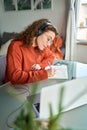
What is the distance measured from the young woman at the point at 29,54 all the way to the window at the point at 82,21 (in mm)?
1861

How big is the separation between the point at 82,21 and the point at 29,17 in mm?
1025

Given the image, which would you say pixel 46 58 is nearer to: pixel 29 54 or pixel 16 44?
pixel 29 54

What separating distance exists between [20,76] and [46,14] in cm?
249

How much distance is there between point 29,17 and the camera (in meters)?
3.98

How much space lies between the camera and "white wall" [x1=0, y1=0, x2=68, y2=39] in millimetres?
3613

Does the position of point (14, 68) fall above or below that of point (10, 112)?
above

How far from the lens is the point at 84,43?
345 centimetres

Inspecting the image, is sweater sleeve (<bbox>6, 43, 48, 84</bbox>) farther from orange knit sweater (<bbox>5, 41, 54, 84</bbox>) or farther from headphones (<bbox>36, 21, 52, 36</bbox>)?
headphones (<bbox>36, 21, 52, 36</bbox>)

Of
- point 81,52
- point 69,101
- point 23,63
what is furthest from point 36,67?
point 81,52

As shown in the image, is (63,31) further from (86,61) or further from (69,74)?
(69,74)

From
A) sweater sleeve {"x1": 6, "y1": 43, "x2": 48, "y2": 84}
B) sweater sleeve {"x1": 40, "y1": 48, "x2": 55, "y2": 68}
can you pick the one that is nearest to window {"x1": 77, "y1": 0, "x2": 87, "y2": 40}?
sweater sleeve {"x1": 40, "y1": 48, "x2": 55, "y2": 68}

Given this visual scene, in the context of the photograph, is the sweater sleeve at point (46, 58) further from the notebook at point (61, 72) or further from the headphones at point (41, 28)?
the headphones at point (41, 28)

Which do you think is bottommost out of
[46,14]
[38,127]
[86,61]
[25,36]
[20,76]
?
[86,61]

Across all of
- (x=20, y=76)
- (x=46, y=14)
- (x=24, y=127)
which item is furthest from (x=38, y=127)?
(x=46, y=14)
